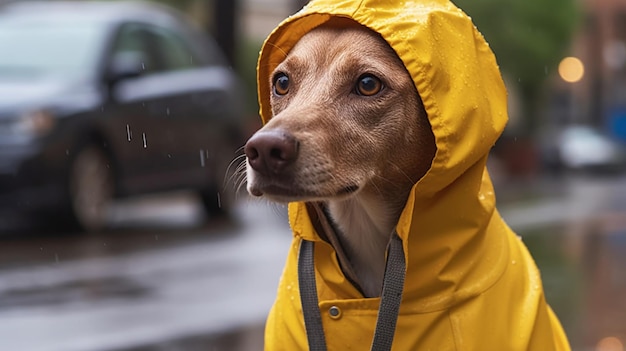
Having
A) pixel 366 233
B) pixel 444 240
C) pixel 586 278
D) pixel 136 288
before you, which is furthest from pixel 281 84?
pixel 586 278

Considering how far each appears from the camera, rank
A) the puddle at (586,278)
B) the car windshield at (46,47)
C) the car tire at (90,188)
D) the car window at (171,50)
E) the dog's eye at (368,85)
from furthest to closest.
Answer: the car window at (171,50) → the car windshield at (46,47) → the car tire at (90,188) → the puddle at (586,278) → the dog's eye at (368,85)

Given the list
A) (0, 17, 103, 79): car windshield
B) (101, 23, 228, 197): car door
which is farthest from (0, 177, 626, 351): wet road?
(0, 17, 103, 79): car windshield

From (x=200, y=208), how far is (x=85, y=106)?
2872 millimetres

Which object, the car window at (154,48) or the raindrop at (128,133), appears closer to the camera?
the raindrop at (128,133)

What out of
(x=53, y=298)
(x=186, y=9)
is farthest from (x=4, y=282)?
(x=186, y=9)

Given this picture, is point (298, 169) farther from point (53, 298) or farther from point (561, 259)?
point (561, 259)

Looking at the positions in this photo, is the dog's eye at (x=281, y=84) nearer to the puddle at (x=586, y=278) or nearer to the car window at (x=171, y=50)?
the puddle at (x=586, y=278)

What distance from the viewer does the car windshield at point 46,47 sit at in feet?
30.6

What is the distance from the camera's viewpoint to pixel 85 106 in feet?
29.7

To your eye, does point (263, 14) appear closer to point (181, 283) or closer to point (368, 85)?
point (181, 283)

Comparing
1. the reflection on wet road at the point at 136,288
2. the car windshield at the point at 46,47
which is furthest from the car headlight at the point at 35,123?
the reflection on wet road at the point at 136,288

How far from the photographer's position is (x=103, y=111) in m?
9.23

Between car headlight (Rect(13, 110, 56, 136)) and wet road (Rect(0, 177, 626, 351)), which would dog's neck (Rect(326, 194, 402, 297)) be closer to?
wet road (Rect(0, 177, 626, 351))

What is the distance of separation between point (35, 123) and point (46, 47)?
1.16 m
